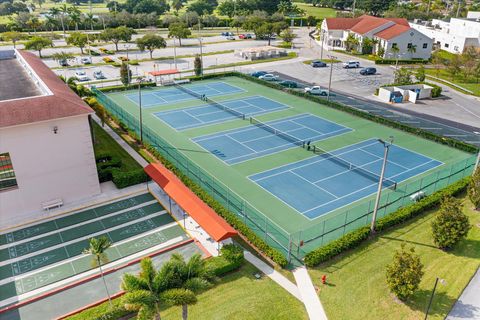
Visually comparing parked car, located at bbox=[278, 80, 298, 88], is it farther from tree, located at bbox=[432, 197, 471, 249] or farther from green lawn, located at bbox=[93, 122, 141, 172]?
tree, located at bbox=[432, 197, 471, 249]

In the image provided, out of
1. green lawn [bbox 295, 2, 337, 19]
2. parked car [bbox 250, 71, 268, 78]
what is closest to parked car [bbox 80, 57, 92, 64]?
parked car [bbox 250, 71, 268, 78]

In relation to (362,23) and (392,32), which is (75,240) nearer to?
(392,32)

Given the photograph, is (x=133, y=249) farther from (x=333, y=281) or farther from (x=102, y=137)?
(x=102, y=137)

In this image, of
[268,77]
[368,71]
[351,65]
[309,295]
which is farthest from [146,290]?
[351,65]

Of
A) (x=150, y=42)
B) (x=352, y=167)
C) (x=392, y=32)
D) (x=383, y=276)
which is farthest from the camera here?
(x=392, y=32)

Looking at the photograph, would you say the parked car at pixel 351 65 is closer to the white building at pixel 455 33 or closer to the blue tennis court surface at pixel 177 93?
the white building at pixel 455 33

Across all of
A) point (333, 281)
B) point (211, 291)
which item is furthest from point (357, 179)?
point (211, 291)
